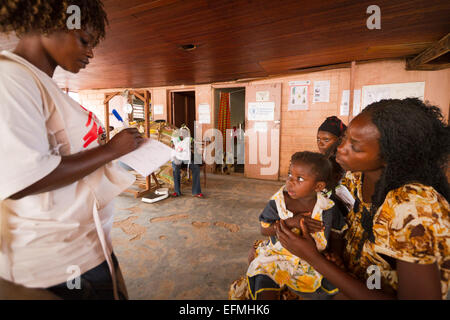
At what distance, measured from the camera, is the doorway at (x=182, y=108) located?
6939 mm

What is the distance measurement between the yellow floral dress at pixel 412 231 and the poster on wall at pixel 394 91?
415cm

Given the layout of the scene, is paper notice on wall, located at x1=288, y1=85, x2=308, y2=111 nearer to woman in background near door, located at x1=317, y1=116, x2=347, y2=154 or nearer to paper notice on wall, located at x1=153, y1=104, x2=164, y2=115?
woman in background near door, located at x1=317, y1=116, x2=347, y2=154

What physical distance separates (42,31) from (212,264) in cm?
210

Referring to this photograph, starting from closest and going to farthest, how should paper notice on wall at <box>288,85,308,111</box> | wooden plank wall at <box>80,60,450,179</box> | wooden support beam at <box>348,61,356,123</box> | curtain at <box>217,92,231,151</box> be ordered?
1. wooden plank wall at <box>80,60,450,179</box>
2. wooden support beam at <box>348,61,356,123</box>
3. paper notice on wall at <box>288,85,308,111</box>
4. curtain at <box>217,92,231,151</box>

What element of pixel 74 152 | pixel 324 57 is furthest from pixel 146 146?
pixel 324 57

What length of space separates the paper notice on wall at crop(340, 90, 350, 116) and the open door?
136 cm

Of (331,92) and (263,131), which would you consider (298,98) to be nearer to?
(331,92)

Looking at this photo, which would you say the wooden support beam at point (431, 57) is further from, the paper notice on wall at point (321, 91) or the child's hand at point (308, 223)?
the child's hand at point (308, 223)

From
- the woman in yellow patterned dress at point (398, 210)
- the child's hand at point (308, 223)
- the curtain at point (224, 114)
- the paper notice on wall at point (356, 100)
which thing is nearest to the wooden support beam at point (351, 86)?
the paper notice on wall at point (356, 100)

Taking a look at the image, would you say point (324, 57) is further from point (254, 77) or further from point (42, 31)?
point (42, 31)

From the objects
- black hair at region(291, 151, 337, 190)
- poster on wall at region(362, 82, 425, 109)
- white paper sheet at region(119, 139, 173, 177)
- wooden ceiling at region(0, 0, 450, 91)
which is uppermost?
wooden ceiling at region(0, 0, 450, 91)

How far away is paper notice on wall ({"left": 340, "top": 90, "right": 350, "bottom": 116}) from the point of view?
4629 millimetres

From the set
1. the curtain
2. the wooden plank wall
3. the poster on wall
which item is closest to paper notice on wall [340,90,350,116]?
the wooden plank wall

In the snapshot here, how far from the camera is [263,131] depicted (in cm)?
550
